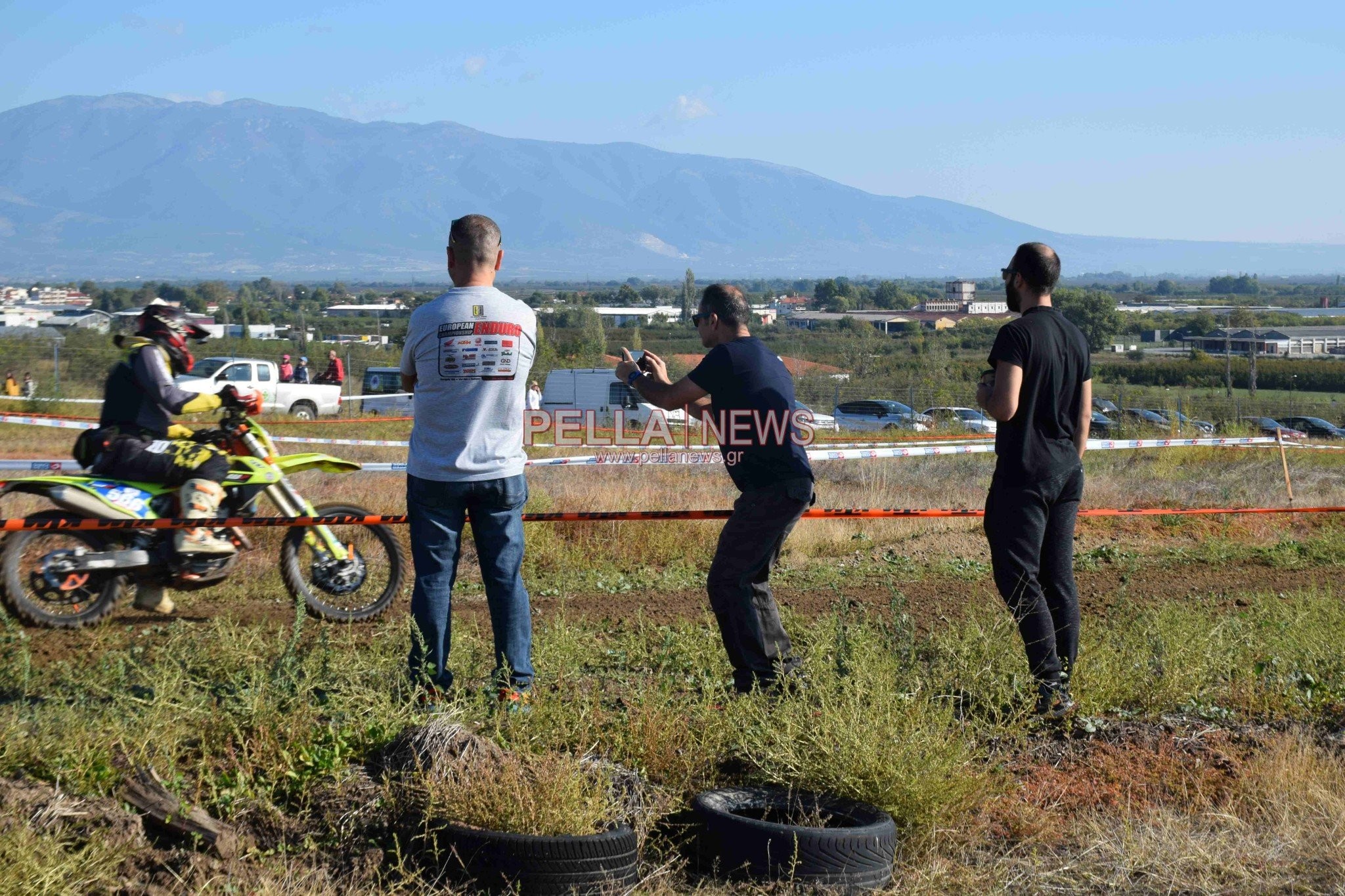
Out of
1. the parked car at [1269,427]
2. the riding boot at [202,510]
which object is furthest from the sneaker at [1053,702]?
the parked car at [1269,427]

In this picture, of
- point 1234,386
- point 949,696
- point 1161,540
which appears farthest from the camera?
point 1234,386

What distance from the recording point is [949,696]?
481 centimetres

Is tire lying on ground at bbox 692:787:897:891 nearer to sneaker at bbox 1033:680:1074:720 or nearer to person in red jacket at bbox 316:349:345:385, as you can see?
sneaker at bbox 1033:680:1074:720

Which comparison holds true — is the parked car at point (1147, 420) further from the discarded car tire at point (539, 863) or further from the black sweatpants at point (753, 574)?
the discarded car tire at point (539, 863)

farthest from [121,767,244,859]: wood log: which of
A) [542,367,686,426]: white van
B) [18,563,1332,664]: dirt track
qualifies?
[542,367,686,426]: white van

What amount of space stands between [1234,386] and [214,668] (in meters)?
64.1

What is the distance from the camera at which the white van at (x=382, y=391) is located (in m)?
36.8

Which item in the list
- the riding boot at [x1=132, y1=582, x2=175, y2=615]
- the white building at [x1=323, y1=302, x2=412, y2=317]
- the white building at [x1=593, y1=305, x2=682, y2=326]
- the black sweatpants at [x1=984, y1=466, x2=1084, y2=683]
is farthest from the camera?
the white building at [x1=323, y1=302, x2=412, y2=317]

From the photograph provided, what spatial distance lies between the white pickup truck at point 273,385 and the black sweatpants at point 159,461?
2629cm

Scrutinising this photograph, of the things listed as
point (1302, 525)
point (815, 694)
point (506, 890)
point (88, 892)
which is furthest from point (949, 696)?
point (1302, 525)

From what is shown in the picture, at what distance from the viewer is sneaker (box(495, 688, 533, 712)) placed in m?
4.53

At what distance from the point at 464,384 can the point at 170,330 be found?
306 centimetres

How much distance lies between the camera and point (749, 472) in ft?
17.2

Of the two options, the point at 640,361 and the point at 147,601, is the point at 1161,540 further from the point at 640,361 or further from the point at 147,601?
the point at 147,601
